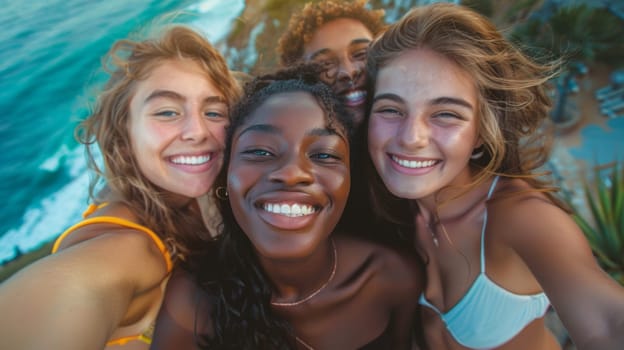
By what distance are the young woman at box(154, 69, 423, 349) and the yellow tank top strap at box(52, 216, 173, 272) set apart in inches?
5.8

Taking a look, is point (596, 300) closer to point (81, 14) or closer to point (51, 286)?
point (51, 286)

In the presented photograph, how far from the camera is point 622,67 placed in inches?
208

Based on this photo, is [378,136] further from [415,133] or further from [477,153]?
[477,153]

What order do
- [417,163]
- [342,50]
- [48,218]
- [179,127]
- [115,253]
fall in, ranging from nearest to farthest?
[115,253] → [417,163] → [179,127] → [342,50] → [48,218]

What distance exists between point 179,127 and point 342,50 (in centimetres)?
122

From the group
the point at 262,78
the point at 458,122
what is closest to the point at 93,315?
the point at 262,78

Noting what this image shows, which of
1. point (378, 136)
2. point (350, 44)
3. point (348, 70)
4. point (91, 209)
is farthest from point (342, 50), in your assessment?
point (91, 209)

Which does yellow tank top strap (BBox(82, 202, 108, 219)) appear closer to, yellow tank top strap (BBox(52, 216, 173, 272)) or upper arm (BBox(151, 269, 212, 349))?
yellow tank top strap (BBox(52, 216, 173, 272))

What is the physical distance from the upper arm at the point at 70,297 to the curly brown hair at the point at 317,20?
1723 mm

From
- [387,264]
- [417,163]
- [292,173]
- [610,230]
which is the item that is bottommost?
[610,230]

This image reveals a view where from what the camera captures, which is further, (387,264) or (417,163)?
(387,264)

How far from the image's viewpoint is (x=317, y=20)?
253cm

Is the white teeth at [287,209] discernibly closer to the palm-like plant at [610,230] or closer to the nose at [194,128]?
the nose at [194,128]

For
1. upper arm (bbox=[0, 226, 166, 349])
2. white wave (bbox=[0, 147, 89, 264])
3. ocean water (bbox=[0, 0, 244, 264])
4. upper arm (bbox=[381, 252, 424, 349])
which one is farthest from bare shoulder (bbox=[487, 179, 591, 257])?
white wave (bbox=[0, 147, 89, 264])
